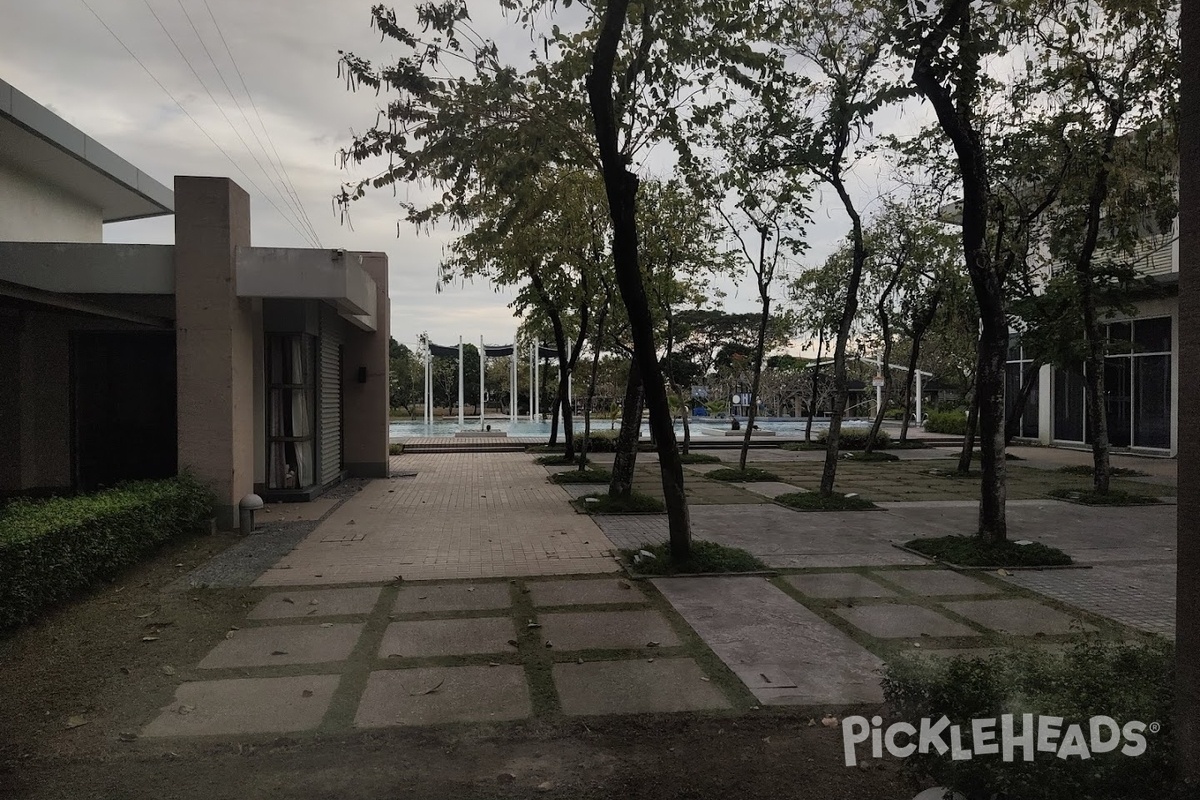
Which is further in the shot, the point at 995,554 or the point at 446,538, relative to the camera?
the point at 446,538

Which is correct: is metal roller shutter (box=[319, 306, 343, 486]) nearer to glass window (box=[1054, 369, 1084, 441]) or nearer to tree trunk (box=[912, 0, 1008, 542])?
tree trunk (box=[912, 0, 1008, 542])

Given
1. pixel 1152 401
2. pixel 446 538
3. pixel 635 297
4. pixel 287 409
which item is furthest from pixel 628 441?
pixel 1152 401

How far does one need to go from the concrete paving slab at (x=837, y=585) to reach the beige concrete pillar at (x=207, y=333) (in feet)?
21.5

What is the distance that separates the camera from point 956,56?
6492 millimetres

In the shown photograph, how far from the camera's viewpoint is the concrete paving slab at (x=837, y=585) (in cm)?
666

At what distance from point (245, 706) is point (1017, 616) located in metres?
5.32

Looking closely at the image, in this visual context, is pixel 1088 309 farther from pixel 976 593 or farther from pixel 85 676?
pixel 85 676

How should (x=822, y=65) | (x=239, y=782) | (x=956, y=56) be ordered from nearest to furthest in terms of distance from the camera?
(x=239, y=782)
(x=956, y=56)
(x=822, y=65)

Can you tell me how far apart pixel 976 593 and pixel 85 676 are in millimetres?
6536

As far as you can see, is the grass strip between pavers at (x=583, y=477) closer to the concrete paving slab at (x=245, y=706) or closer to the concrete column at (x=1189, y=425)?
the concrete paving slab at (x=245, y=706)

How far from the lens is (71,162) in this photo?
37.3ft

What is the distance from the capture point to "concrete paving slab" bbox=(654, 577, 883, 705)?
4.48 meters

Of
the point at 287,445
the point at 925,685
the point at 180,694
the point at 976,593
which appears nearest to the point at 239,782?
the point at 180,694

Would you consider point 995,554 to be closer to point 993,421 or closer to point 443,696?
point 993,421
